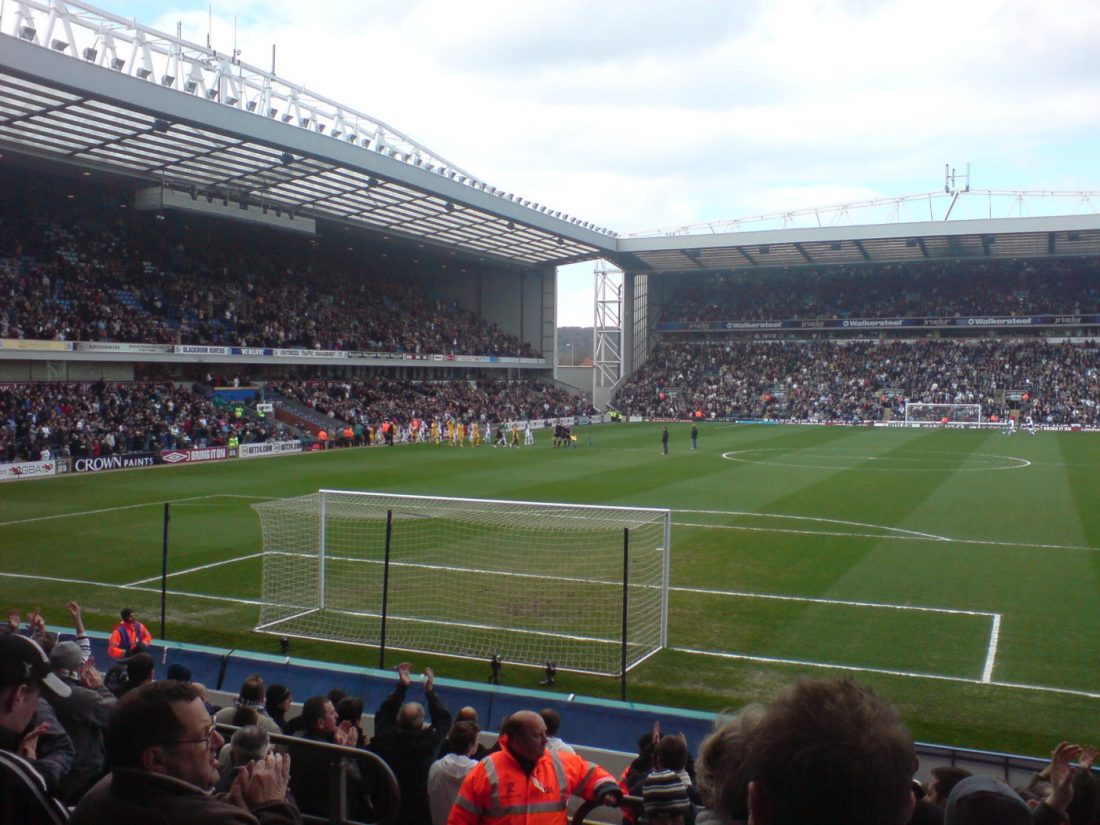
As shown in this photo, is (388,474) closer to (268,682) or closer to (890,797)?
(268,682)

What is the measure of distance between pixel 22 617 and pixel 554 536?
10.1 meters

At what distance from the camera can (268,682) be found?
1036 cm

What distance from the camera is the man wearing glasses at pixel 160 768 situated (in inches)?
98.0

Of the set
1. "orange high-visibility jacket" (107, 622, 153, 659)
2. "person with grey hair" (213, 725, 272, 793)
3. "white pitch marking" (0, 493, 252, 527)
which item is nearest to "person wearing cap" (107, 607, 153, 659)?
"orange high-visibility jacket" (107, 622, 153, 659)

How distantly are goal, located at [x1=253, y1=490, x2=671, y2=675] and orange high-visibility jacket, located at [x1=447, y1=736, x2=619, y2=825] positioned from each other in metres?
6.13

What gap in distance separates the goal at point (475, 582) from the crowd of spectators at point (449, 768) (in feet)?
16.8

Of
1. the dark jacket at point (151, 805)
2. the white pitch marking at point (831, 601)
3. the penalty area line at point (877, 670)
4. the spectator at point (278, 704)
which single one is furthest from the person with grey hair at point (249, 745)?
the white pitch marking at point (831, 601)

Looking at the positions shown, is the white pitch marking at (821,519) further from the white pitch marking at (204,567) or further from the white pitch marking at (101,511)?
the white pitch marking at (101,511)

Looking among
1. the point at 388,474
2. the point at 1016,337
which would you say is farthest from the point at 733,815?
the point at 1016,337

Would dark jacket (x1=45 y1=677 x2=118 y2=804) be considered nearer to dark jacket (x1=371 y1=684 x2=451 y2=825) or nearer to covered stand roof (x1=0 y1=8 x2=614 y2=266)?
dark jacket (x1=371 y1=684 x2=451 y2=825)

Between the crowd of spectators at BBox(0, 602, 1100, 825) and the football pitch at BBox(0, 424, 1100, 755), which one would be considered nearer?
the crowd of spectators at BBox(0, 602, 1100, 825)

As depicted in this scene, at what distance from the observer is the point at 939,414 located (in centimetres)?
6619

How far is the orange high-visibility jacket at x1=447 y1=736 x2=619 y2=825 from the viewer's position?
4.52 m

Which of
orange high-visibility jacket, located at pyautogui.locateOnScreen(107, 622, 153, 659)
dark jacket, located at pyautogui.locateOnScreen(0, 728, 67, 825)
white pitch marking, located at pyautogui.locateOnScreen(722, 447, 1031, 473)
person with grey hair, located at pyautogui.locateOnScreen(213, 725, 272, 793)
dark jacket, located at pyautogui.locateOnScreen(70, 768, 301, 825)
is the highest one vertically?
dark jacket, located at pyautogui.locateOnScreen(70, 768, 301, 825)
